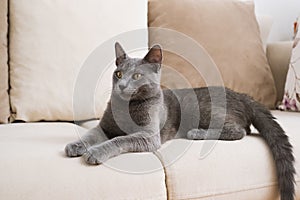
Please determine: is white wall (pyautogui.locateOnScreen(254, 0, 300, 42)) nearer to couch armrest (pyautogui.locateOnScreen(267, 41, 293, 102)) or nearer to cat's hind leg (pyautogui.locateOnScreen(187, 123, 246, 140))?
couch armrest (pyautogui.locateOnScreen(267, 41, 293, 102))

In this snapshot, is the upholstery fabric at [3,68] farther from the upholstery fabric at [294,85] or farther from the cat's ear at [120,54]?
the upholstery fabric at [294,85]

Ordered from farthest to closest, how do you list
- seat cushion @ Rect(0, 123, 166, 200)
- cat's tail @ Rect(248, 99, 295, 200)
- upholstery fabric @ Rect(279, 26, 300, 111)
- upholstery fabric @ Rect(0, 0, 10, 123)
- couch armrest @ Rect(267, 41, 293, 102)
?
1. couch armrest @ Rect(267, 41, 293, 102)
2. upholstery fabric @ Rect(279, 26, 300, 111)
3. upholstery fabric @ Rect(0, 0, 10, 123)
4. cat's tail @ Rect(248, 99, 295, 200)
5. seat cushion @ Rect(0, 123, 166, 200)

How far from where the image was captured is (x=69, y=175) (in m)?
0.91

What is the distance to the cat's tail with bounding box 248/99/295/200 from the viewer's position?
43.7 inches

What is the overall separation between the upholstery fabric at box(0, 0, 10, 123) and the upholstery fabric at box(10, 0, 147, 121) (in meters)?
0.02

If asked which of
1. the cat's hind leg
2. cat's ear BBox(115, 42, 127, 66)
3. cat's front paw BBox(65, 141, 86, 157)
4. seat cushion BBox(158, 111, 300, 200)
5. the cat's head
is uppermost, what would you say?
cat's ear BBox(115, 42, 127, 66)

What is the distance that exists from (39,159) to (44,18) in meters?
0.71

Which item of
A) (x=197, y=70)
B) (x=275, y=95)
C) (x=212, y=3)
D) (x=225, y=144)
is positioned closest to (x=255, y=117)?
(x=225, y=144)

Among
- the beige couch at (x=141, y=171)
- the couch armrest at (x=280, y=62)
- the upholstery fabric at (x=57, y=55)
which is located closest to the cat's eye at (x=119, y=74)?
the beige couch at (x=141, y=171)

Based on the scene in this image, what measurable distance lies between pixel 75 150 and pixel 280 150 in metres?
0.58

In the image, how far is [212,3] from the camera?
185 centimetres

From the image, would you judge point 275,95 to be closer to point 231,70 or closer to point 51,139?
point 231,70

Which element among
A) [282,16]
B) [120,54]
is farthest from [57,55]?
[282,16]

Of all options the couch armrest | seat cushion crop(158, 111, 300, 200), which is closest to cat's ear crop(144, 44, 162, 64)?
seat cushion crop(158, 111, 300, 200)
